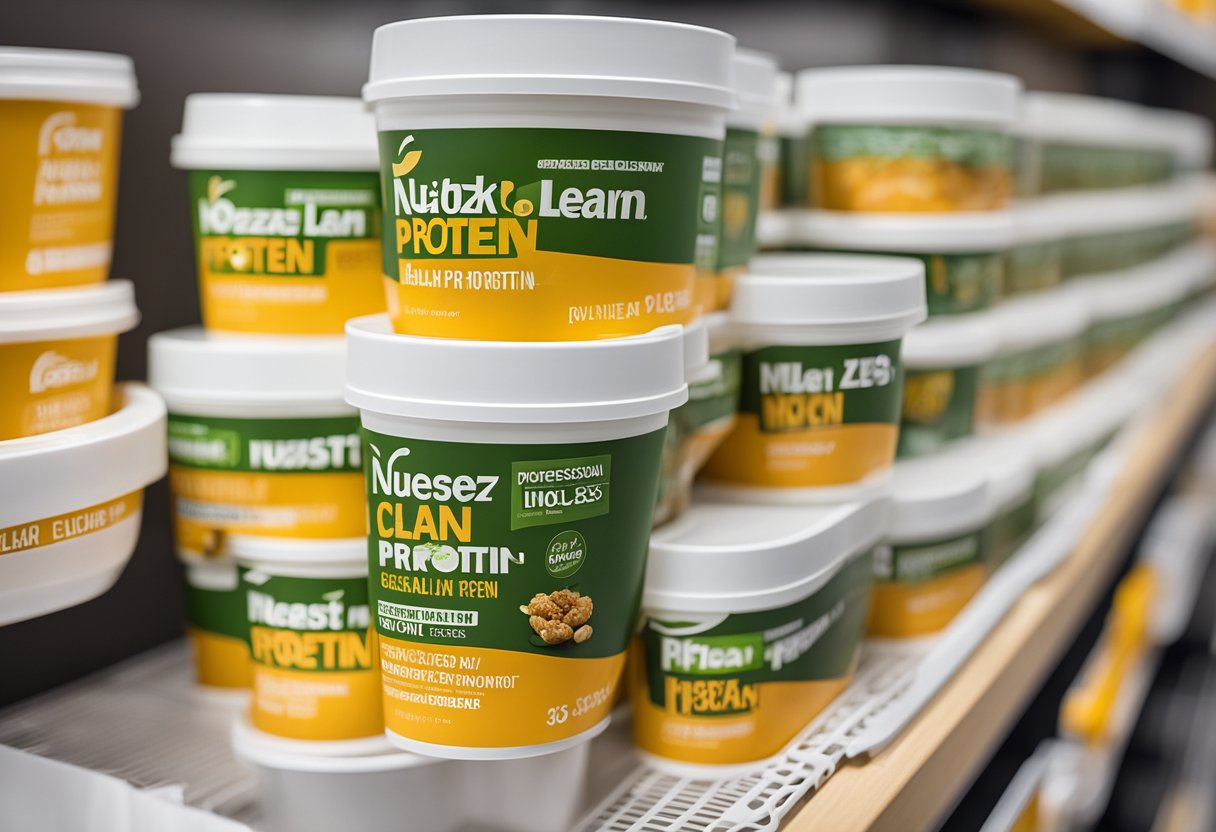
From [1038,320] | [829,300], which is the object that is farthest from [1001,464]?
[829,300]

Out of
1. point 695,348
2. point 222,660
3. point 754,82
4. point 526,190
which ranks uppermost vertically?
point 754,82

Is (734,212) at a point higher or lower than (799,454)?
higher

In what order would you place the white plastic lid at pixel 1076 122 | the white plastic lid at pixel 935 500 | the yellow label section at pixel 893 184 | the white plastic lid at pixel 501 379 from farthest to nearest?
the white plastic lid at pixel 1076 122
the yellow label section at pixel 893 184
the white plastic lid at pixel 935 500
the white plastic lid at pixel 501 379

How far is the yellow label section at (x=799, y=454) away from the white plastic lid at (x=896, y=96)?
0.36m

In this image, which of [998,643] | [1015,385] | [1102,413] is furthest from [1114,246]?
[998,643]

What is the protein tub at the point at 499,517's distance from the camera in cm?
71

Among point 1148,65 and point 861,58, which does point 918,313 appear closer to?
point 861,58

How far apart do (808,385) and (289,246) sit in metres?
0.44

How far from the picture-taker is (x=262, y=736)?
0.86m

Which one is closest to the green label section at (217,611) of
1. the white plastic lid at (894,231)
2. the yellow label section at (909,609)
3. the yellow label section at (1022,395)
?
the yellow label section at (909,609)

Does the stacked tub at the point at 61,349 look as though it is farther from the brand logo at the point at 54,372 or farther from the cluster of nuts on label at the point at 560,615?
the cluster of nuts on label at the point at 560,615

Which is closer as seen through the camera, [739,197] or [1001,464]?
[739,197]

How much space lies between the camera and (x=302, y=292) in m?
0.90

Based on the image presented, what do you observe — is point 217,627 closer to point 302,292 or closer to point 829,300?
point 302,292
